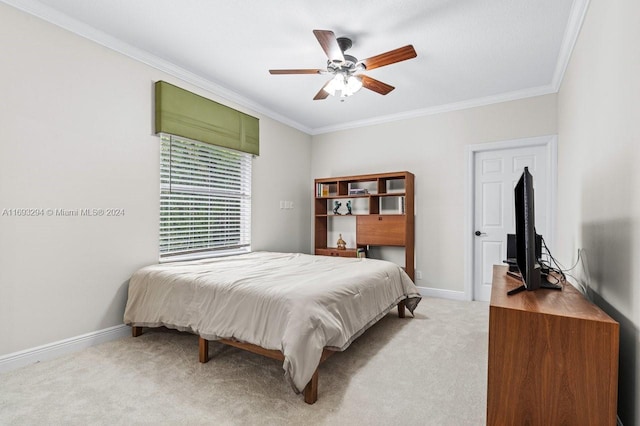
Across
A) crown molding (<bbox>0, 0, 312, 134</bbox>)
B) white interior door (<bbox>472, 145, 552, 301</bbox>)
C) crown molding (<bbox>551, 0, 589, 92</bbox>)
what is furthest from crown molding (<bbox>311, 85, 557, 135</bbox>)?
crown molding (<bbox>0, 0, 312, 134</bbox>)

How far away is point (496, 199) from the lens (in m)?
3.99

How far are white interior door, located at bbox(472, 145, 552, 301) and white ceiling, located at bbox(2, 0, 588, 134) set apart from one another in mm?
726

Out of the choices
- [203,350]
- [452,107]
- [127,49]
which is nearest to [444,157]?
[452,107]

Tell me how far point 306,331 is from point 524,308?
3.56 feet

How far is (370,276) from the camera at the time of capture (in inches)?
106

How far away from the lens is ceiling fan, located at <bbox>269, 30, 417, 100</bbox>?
90.0 inches

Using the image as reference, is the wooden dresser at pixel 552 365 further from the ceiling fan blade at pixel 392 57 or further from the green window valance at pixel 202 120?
the green window valance at pixel 202 120

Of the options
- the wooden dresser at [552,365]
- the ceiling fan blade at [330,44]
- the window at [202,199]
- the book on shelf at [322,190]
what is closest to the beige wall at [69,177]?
the window at [202,199]

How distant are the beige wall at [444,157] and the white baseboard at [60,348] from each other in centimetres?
356

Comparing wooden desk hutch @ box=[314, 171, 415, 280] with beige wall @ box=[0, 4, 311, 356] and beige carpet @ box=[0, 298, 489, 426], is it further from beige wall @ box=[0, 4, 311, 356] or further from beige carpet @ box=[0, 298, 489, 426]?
beige wall @ box=[0, 4, 311, 356]

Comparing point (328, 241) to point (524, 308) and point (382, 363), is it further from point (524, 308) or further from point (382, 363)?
point (524, 308)

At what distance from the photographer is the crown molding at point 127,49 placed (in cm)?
232

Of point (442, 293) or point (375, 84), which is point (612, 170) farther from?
point (442, 293)

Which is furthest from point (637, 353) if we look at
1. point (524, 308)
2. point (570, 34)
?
point (570, 34)
